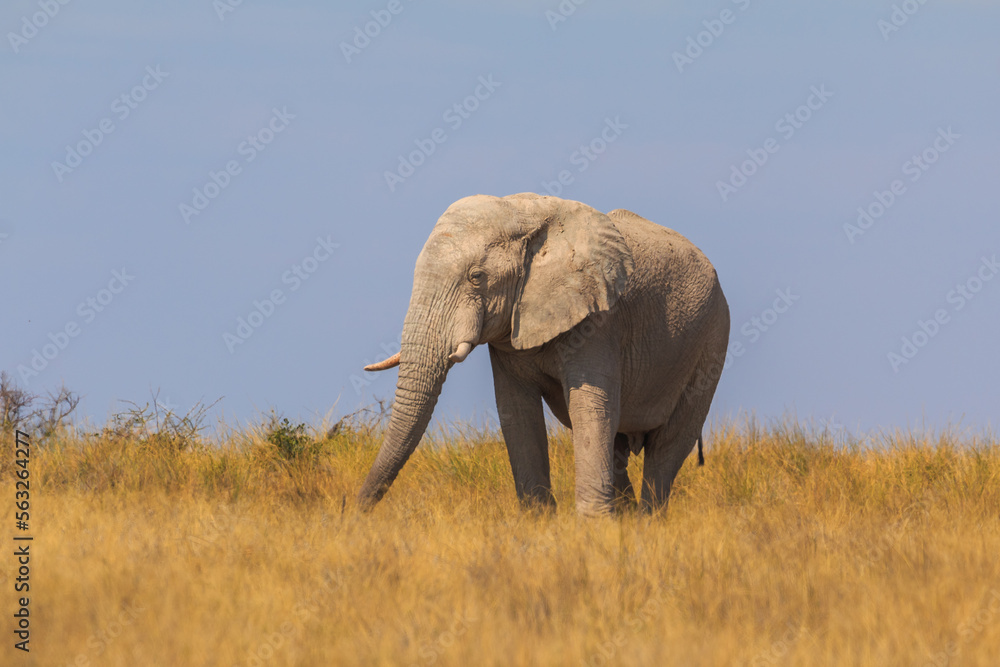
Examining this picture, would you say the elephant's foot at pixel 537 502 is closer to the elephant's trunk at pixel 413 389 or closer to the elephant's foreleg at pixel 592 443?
the elephant's foreleg at pixel 592 443

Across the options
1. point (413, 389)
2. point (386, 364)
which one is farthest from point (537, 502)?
point (386, 364)

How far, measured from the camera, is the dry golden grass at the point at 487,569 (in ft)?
19.2

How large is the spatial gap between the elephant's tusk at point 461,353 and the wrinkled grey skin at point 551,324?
0.6 inches

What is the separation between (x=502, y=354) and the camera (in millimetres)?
9391

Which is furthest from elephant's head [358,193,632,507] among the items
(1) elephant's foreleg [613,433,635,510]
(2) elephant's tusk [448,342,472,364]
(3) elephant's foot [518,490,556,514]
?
(1) elephant's foreleg [613,433,635,510]

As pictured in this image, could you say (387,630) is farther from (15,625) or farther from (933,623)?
(933,623)

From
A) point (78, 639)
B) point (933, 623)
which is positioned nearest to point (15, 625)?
point (78, 639)

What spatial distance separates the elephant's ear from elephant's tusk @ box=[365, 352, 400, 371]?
932 millimetres

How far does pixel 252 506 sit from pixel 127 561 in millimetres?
2698

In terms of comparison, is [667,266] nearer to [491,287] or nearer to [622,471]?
[491,287]

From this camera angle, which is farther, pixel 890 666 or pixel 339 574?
pixel 339 574

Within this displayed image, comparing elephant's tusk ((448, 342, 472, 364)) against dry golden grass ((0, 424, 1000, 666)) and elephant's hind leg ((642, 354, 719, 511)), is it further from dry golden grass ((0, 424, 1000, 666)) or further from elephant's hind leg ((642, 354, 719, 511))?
elephant's hind leg ((642, 354, 719, 511))

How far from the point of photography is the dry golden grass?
19.2 ft

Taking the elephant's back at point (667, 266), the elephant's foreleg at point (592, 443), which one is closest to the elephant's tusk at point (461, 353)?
the elephant's foreleg at point (592, 443)
